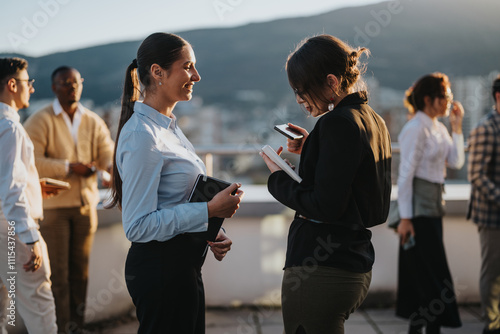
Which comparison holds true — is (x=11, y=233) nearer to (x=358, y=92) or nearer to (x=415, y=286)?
(x=358, y=92)

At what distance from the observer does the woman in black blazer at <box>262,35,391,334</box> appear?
1465mm

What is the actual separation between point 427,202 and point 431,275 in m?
0.50

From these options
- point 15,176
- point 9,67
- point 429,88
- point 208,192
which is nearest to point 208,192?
point 208,192

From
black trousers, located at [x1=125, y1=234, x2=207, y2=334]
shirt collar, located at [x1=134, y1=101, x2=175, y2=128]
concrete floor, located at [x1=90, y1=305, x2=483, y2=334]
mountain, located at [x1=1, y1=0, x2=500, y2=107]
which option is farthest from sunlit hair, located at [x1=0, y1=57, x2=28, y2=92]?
mountain, located at [x1=1, y1=0, x2=500, y2=107]

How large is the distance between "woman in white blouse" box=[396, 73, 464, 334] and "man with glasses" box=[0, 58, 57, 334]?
2.18 m

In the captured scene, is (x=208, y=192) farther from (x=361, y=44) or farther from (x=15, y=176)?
(x=361, y=44)

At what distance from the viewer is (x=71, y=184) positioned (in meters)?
3.14

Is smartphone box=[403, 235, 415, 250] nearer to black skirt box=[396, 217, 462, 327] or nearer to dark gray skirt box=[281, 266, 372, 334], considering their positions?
black skirt box=[396, 217, 462, 327]

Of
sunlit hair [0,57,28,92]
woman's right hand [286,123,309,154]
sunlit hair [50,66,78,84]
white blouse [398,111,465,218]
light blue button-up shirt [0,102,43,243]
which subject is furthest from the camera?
sunlit hair [50,66,78,84]

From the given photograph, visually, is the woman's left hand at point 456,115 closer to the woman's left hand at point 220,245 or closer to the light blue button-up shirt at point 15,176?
the woman's left hand at point 220,245

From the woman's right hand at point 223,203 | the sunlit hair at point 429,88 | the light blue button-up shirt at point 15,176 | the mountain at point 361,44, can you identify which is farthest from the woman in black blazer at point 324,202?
the mountain at point 361,44

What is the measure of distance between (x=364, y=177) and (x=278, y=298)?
2.69 meters

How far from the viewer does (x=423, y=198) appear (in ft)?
9.89

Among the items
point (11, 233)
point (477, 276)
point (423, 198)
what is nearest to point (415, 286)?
point (423, 198)
